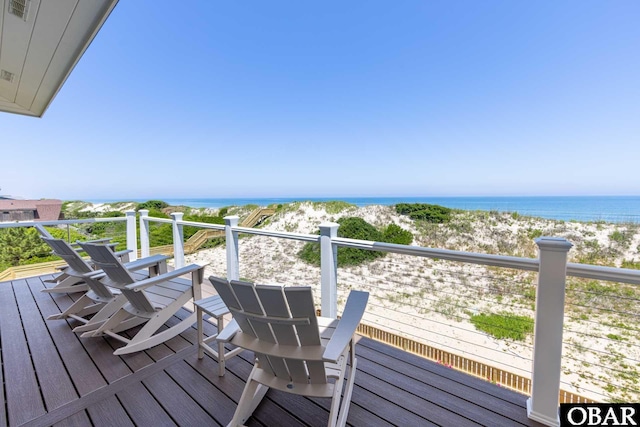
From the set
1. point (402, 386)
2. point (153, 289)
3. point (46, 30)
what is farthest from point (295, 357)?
point (46, 30)

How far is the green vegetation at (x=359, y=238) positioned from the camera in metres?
4.29

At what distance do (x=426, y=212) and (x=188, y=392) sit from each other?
35.9 feet

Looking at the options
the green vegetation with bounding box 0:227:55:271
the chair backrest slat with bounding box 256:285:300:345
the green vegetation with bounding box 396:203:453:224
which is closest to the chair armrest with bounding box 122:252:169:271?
the chair backrest slat with bounding box 256:285:300:345

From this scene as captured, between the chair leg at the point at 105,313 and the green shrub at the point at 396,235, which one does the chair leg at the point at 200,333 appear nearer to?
the chair leg at the point at 105,313

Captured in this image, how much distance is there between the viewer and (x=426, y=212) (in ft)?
36.6

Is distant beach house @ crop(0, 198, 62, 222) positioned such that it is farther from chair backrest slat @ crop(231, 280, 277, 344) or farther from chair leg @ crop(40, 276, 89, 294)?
chair backrest slat @ crop(231, 280, 277, 344)

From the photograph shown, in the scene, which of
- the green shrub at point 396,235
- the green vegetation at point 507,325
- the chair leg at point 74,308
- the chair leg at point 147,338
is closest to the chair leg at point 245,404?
the chair leg at point 147,338

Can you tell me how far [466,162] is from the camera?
19.8 m

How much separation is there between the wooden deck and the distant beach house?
3.81 meters

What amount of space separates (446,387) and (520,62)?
1348 centimetres

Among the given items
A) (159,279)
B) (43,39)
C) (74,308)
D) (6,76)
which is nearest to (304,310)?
(159,279)

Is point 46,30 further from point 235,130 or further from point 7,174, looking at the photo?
point 7,174

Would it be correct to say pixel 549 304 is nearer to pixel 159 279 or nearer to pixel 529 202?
pixel 159 279

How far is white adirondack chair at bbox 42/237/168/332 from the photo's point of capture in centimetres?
242
